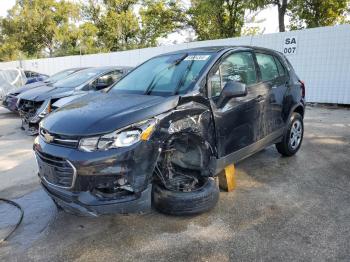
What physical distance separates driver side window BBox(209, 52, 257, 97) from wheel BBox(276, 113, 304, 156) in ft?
4.27

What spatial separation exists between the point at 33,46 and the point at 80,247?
4033 centimetres

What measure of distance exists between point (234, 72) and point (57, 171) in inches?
93.0

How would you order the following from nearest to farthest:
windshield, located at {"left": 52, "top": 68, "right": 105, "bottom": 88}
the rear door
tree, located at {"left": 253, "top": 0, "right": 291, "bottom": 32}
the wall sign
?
the rear door < windshield, located at {"left": 52, "top": 68, "right": 105, "bottom": 88} < the wall sign < tree, located at {"left": 253, "top": 0, "right": 291, "bottom": 32}

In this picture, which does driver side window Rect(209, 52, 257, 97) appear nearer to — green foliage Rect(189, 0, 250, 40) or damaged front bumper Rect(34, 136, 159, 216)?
damaged front bumper Rect(34, 136, 159, 216)

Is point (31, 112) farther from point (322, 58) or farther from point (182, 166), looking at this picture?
point (322, 58)

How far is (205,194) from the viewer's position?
3.48 m

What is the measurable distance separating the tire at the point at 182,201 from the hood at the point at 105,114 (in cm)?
75

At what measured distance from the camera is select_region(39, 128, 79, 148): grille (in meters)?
2.95

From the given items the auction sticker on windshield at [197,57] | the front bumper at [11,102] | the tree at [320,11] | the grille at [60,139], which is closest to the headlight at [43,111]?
the front bumper at [11,102]

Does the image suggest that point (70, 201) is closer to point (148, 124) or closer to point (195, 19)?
point (148, 124)

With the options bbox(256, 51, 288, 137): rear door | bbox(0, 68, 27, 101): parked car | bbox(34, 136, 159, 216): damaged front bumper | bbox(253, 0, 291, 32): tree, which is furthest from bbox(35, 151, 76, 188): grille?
bbox(253, 0, 291, 32): tree

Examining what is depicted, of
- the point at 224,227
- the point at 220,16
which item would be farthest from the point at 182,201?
the point at 220,16

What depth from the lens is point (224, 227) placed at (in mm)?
3385

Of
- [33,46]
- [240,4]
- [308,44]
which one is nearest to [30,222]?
[308,44]
